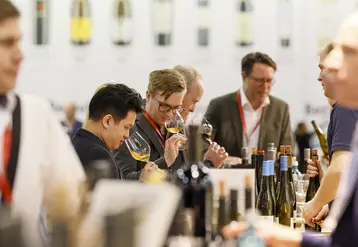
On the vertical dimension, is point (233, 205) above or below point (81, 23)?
below

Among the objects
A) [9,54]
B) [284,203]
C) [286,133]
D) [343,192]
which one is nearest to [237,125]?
[286,133]

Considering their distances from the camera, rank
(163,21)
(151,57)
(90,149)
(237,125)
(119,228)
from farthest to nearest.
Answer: (163,21)
(151,57)
(237,125)
(90,149)
(119,228)

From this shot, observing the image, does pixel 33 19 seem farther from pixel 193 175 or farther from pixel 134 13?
pixel 193 175

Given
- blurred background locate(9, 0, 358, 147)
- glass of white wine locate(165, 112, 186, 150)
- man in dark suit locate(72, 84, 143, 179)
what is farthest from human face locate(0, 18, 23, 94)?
blurred background locate(9, 0, 358, 147)

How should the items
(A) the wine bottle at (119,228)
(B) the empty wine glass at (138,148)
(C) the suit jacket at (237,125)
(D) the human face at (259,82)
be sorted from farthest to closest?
(D) the human face at (259,82) < (C) the suit jacket at (237,125) < (B) the empty wine glass at (138,148) < (A) the wine bottle at (119,228)

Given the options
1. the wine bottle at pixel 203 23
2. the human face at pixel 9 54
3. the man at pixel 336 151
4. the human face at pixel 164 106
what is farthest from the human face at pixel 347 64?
the wine bottle at pixel 203 23

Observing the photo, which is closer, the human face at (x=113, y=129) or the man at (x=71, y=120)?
the human face at (x=113, y=129)

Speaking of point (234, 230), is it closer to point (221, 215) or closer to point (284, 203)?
point (221, 215)

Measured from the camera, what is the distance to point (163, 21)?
22.2 ft

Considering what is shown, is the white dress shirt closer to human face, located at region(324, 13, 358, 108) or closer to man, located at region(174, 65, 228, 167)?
man, located at region(174, 65, 228, 167)

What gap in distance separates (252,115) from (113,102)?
7.65 ft

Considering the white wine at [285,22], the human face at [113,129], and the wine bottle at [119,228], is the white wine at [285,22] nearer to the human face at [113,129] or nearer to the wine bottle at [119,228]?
the human face at [113,129]

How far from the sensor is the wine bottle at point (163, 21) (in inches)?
263

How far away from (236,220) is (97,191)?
1.46ft
